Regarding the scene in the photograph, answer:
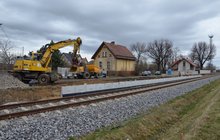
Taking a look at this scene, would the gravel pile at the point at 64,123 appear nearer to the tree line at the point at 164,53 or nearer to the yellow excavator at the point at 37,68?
the yellow excavator at the point at 37,68

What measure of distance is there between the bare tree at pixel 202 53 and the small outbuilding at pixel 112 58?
212ft

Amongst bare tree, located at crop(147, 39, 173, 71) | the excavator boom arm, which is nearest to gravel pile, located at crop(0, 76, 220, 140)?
the excavator boom arm

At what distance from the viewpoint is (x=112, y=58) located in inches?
2179

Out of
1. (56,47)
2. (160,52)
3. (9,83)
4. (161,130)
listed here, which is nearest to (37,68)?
(56,47)

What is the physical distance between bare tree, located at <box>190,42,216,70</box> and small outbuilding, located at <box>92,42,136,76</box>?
64701 millimetres

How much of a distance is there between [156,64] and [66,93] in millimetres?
84515

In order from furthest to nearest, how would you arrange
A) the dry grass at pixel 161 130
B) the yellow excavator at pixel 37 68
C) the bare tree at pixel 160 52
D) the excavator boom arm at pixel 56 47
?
the bare tree at pixel 160 52, the excavator boom arm at pixel 56 47, the yellow excavator at pixel 37 68, the dry grass at pixel 161 130

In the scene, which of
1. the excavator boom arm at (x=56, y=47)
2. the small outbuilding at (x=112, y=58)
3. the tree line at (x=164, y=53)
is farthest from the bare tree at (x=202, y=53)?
the excavator boom arm at (x=56, y=47)

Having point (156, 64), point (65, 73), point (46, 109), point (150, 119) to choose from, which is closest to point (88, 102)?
point (46, 109)

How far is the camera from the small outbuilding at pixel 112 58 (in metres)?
55.0

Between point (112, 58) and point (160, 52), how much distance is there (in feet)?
146

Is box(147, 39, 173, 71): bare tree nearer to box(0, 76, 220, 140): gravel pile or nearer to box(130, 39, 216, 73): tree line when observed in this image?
box(130, 39, 216, 73): tree line

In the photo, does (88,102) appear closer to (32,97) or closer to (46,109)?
(46,109)

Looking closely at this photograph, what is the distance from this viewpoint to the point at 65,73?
35.3 meters
